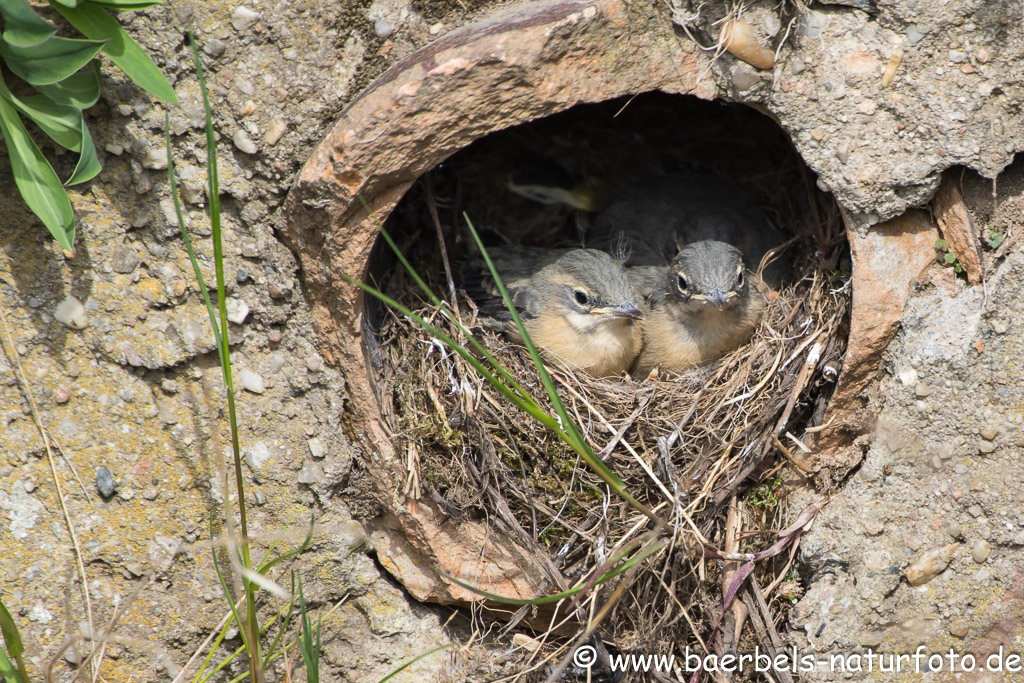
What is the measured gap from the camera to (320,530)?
3508mm

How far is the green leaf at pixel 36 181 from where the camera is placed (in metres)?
2.78

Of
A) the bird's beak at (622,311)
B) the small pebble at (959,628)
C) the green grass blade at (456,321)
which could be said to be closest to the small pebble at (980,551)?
the small pebble at (959,628)

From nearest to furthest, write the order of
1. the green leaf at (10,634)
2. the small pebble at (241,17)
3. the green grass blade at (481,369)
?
the green grass blade at (481,369)
the green leaf at (10,634)
the small pebble at (241,17)

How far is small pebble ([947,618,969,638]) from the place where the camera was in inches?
128

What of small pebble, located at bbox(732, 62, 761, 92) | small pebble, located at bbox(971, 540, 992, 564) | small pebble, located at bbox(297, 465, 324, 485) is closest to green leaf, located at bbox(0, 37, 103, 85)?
small pebble, located at bbox(297, 465, 324, 485)

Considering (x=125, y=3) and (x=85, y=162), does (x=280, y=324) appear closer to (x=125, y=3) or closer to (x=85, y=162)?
(x=85, y=162)

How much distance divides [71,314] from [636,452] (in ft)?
7.94

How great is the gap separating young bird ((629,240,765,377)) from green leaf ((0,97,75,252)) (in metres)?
2.83

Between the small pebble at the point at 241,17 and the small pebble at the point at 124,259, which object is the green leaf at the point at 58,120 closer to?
the small pebble at the point at 124,259

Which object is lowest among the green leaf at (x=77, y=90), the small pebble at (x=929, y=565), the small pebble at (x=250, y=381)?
the small pebble at (x=929, y=565)

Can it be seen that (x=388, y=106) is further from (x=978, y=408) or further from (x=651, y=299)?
(x=978, y=408)

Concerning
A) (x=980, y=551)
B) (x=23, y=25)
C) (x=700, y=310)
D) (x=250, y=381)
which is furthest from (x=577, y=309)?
(x=23, y=25)

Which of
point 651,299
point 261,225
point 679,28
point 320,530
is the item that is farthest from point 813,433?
point 261,225

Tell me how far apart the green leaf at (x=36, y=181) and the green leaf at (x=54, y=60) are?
154 millimetres
